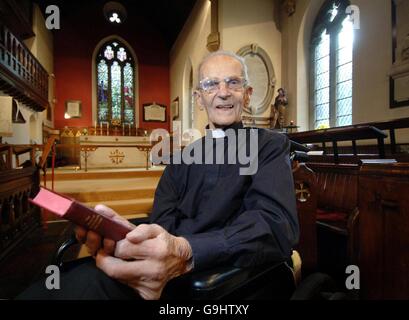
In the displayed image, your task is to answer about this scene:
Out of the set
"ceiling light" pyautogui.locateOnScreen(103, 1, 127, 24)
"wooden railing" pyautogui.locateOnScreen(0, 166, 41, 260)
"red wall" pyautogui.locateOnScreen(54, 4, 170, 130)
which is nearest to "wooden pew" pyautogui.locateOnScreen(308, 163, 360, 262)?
"wooden railing" pyautogui.locateOnScreen(0, 166, 41, 260)

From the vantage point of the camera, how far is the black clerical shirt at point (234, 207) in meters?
0.77

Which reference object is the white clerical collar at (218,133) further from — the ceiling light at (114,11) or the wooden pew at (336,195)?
the ceiling light at (114,11)

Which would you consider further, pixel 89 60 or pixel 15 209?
pixel 89 60

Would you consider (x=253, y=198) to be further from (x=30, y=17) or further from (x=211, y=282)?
(x=30, y=17)

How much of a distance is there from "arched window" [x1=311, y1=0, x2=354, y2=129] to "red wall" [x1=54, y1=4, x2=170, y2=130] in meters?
6.53

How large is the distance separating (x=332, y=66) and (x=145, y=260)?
601 centimetres

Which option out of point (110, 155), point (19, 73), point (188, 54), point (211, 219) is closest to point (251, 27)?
point (188, 54)

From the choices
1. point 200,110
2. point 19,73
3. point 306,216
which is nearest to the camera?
point 306,216

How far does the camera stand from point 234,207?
102 centimetres

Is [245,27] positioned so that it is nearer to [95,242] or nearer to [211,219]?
[211,219]

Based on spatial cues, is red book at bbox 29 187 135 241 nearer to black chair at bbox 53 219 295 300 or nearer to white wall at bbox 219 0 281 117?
black chair at bbox 53 219 295 300

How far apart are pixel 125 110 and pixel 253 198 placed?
10.7 metres

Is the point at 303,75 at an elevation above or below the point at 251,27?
below
